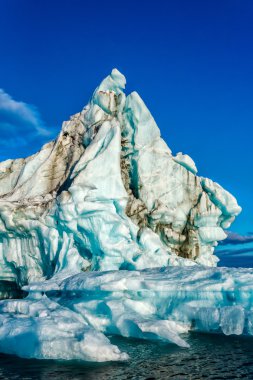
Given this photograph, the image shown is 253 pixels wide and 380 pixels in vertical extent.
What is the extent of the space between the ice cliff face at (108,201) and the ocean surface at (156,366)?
8434 millimetres

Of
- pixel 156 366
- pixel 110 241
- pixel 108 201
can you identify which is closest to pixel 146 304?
pixel 110 241

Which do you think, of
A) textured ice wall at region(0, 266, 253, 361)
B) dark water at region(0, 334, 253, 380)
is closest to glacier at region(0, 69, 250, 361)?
textured ice wall at region(0, 266, 253, 361)

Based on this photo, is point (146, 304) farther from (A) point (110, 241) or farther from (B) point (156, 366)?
(B) point (156, 366)

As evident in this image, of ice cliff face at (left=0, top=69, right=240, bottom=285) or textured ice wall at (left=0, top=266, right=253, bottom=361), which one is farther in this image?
ice cliff face at (left=0, top=69, right=240, bottom=285)

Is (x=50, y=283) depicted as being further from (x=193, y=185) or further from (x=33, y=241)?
(x=193, y=185)

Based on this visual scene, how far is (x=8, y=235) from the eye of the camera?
26.4 m

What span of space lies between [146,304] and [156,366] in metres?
5.82

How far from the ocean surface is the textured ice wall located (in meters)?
0.75

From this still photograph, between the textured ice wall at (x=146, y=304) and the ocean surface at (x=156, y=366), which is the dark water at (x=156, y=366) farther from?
the textured ice wall at (x=146, y=304)

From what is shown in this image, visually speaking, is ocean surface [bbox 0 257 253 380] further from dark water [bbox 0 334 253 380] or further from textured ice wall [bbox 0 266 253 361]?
textured ice wall [bbox 0 266 253 361]

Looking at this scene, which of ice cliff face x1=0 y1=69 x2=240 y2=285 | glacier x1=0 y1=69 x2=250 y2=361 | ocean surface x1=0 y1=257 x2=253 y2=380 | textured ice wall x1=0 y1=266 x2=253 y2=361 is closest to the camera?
ocean surface x1=0 y1=257 x2=253 y2=380

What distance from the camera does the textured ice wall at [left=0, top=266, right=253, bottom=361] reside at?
1510 centimetres

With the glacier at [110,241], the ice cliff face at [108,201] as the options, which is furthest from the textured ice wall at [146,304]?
the ice cliff face at [108,201]

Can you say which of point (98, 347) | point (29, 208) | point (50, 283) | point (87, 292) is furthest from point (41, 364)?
point (29, 208)
